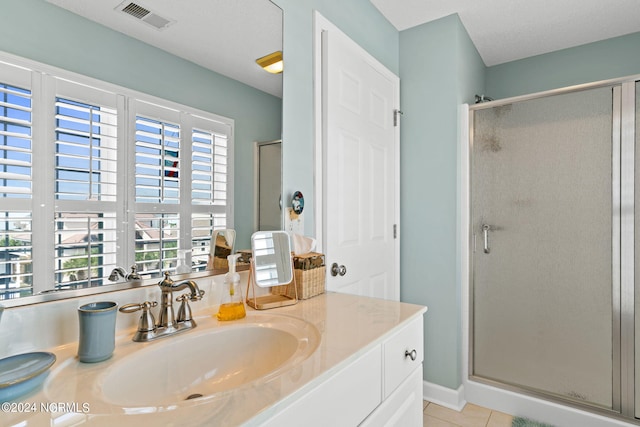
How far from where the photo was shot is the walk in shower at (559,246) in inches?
72.1

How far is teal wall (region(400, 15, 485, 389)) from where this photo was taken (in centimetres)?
217

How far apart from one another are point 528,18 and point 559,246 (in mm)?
1426

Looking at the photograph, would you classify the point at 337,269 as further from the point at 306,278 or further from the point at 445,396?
the point at 445,396

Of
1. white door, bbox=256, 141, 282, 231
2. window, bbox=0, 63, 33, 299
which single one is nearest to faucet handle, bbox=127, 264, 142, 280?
window, bbox=0, 63, 33, 299

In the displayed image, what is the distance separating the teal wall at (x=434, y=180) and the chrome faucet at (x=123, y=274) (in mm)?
1766

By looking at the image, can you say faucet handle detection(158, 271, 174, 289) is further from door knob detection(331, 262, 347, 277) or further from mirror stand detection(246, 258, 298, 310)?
door knob detection(331, 262, 347, 277)

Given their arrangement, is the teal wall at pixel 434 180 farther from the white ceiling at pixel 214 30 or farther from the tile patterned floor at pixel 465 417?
the white ceiling at pixel 214 30

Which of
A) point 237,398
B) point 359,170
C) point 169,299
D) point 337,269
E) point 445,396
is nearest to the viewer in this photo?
point 237,398

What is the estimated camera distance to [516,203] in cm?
212

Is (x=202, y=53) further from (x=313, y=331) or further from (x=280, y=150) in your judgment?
(x=313, y=331)

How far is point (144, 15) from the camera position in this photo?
3.24 ft

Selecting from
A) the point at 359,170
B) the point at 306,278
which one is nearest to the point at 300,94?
the point at 359,170

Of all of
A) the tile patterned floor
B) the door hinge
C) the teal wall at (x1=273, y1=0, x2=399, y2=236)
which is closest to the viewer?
the teal wall at (x1=273, y1=0, x2=399, y2=236)

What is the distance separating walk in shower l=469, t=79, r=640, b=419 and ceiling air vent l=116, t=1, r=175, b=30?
1862 millimetres
